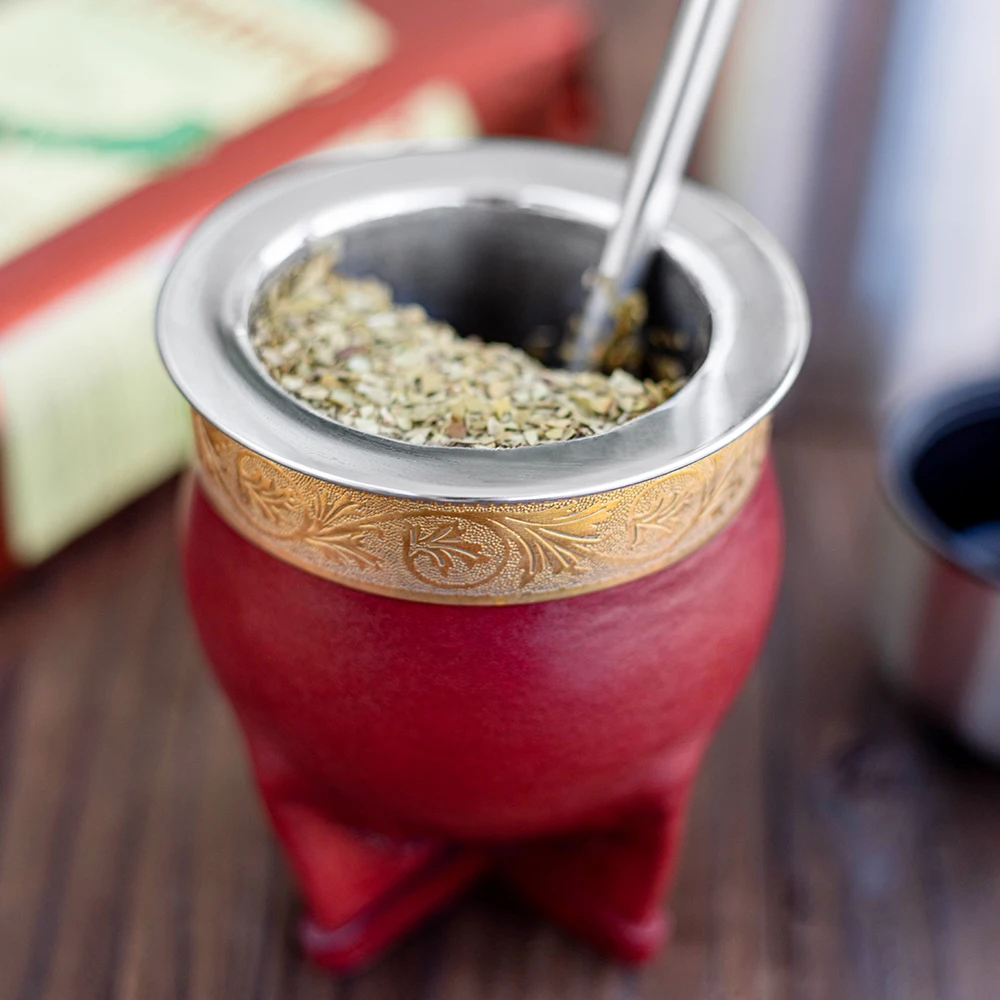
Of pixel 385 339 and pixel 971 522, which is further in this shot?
pixel 971 522

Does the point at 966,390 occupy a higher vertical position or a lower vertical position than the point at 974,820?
higher

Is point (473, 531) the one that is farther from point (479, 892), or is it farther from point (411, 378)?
point (479, 892)

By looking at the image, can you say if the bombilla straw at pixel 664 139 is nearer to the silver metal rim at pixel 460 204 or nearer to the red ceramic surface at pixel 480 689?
the silver metal rim at pixel 460 204

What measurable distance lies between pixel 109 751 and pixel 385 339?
53 cm

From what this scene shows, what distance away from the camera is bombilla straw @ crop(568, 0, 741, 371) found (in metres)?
0.86

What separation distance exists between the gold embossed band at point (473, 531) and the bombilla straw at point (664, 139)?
18 centimetres


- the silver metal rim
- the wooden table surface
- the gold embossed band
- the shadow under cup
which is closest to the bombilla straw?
the silver metal rim

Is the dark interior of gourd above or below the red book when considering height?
above

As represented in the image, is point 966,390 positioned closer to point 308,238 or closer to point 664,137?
point 664,137

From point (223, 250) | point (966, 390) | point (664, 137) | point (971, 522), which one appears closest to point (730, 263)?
point (664, 137)

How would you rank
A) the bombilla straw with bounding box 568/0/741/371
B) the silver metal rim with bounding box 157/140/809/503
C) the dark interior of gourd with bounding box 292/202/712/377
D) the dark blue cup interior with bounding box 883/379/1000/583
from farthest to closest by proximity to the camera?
the dark blue cup interior with bounding box 883/379/1000/583, the dark interior of gourd with bounding box 292/202/712/377, the bombilla straw with bounding box 568/0/741/371, the silver metal rim with bounding box 157/140/809/503

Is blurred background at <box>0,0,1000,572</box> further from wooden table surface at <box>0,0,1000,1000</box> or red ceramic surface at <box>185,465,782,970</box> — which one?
red ceramic surface at <box>185,465,782,970</box>

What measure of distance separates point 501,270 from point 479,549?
0.35m

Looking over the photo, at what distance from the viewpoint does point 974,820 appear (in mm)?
1160
